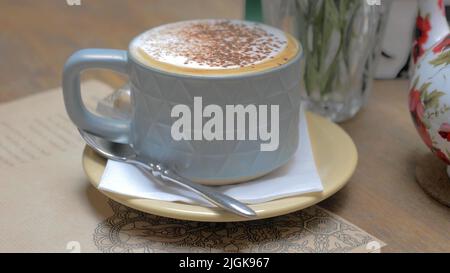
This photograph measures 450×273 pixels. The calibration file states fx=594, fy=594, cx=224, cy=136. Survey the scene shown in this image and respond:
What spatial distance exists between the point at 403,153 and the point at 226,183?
196mm

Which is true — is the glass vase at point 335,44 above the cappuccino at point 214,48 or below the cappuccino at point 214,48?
below

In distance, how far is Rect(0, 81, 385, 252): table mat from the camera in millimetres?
413

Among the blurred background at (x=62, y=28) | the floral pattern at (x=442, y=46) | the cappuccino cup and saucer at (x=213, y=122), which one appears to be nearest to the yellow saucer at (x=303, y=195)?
the cappuccino cup and saucer at (x=213, y=122)

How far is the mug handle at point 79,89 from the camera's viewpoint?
0.45 meters

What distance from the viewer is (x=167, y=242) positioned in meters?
0.42

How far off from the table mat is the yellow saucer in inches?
0.9

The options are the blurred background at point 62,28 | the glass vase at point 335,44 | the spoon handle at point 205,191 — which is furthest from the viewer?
the blurred background at point 62,28

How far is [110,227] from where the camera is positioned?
0.43 metres

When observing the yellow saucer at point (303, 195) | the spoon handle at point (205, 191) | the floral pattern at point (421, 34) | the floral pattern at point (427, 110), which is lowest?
the yellow saucer at point (303, 195)

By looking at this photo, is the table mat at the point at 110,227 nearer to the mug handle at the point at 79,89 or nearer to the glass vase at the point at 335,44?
the mug handle at the point at 79,89

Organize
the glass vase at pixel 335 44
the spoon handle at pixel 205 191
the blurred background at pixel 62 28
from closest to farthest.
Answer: the spoon handle at pixel 205 191 < the glass vase at pixel 335 44 < the blurred background at pixel 62 28

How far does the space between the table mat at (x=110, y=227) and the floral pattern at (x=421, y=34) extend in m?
0.16

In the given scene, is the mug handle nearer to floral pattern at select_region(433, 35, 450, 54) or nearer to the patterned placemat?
the patterned placemat

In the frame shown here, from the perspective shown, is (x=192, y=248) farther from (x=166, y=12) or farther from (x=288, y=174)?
(x=166, y=12)
